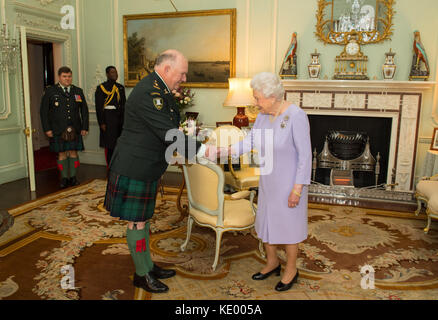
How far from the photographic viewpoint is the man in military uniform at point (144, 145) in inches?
90.5

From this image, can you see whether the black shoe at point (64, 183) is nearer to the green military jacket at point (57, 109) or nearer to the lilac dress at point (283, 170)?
the green military jacket at point (57, 109)

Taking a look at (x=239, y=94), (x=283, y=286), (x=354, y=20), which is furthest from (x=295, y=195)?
(x=354, y=20)

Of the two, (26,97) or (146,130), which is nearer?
(146,130)

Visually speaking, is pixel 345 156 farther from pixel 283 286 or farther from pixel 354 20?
pixel 283 286

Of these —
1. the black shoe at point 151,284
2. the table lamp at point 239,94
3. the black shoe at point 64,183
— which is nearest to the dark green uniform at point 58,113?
the black shoe at point 64,183

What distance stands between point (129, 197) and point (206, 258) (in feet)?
3.50

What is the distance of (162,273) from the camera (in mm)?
2828

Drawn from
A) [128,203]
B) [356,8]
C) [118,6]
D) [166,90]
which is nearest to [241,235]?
[128,203]

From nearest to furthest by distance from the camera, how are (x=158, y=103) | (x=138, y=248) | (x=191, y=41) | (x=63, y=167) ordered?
(x=158, y=103) → (x=138, y=248) → (x=63, y=167) → (x=191, y=41)

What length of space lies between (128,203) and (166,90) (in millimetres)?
791

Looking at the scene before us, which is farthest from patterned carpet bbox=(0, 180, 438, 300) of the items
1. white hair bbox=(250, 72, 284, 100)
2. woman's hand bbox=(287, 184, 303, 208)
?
white hair bbox=(250, 72, 284, 100)

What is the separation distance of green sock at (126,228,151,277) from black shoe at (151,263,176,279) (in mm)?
196

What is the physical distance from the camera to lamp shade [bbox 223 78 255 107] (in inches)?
213

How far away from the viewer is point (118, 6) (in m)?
6.66
